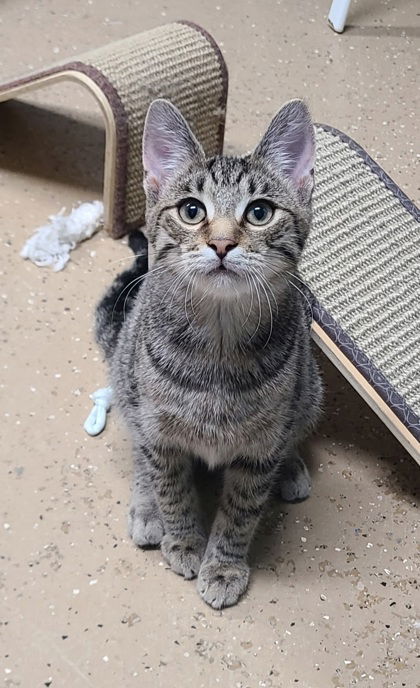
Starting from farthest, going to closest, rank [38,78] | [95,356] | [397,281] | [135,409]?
[38,78]
[95,356]
[397,281]
[135,409]

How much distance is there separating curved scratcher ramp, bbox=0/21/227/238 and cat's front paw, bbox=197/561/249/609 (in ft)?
3.71

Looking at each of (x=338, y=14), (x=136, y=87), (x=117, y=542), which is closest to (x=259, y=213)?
(x=117, y=542)

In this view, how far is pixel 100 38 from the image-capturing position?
10.6 ft

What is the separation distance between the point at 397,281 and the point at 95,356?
790 mm

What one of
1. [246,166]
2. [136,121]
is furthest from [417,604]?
[136,121]

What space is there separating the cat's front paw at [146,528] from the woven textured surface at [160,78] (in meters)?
1.00

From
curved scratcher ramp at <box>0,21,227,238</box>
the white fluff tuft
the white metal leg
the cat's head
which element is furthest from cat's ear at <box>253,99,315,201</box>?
the white metal leg

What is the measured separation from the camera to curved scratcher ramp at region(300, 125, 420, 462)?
5.89ft

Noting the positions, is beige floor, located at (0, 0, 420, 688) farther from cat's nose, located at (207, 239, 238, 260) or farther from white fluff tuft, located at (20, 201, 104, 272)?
cat's nose, located at (207, 239, 238, 260)

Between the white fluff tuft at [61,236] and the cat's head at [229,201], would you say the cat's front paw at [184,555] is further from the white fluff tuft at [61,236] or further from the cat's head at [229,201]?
the white fluff tuft at [61,236]

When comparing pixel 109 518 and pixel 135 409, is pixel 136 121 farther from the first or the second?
pixel 109 518

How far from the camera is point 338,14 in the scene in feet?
11.0

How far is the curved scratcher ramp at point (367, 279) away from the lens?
5.89 feet

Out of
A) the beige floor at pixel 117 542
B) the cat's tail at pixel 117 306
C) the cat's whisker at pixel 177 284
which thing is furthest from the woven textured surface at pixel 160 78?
the cat's whisker at pixel 177 284
